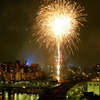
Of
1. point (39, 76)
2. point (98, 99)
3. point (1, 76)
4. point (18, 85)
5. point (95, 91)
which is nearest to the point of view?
point (98, 99)

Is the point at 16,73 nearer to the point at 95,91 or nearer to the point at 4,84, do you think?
the point at 4,84

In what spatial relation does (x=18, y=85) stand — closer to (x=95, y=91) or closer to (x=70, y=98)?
(x=70, y=98)

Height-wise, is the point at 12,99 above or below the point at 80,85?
below

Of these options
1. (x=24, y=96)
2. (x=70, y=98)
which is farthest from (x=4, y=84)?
(x=70, y=98)

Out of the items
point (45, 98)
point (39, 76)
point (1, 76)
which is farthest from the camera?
point (39, 76)

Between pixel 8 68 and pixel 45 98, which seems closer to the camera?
pixel 45 98

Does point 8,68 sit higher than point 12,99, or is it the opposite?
point 8,68

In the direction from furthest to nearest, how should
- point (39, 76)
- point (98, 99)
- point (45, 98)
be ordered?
point (39, 76), point (45, 98), point (98, 99)

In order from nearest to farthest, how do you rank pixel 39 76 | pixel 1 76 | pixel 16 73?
pixel 1 76
pixel 16 73
pixel 39 76

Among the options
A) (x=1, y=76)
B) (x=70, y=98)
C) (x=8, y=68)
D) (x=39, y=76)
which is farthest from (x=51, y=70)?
(x=70, y=98)
